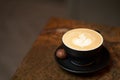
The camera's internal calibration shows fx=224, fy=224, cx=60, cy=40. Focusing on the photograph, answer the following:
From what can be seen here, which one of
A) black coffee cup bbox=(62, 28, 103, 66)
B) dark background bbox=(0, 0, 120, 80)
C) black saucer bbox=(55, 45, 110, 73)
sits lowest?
dark background bbox=(0, 0, 120, 80)

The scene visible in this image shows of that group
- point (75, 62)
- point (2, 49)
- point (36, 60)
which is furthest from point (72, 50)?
point (2, 49)

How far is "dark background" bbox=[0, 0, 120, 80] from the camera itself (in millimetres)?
1476

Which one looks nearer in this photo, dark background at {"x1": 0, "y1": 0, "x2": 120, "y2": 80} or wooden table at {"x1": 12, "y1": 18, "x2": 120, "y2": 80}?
wooden table at {"x1": 12, "y1": 18, "x2": 120, "y2": 80}

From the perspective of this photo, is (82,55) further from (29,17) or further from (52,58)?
(29,17)

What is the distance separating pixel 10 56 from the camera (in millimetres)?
1483

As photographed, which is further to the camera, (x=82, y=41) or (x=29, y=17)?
(x=29, y=17)

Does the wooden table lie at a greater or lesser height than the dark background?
greater

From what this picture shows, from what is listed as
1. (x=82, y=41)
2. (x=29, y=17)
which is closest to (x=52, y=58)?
(x=82, y=41)

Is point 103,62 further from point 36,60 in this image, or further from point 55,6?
point 55,6

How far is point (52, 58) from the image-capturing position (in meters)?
0.77

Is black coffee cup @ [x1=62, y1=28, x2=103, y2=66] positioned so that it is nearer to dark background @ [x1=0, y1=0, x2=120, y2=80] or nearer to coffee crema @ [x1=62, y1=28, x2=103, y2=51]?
coffee crema @ [x1=62, y1=28, x2=103, y2=51]

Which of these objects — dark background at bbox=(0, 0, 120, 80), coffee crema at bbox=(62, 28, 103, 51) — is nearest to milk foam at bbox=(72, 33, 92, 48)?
coffee crema at bbox=(62, 28, 103, 51)

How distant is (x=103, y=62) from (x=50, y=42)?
226 millimetres

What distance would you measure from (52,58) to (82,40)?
0.41 ft
